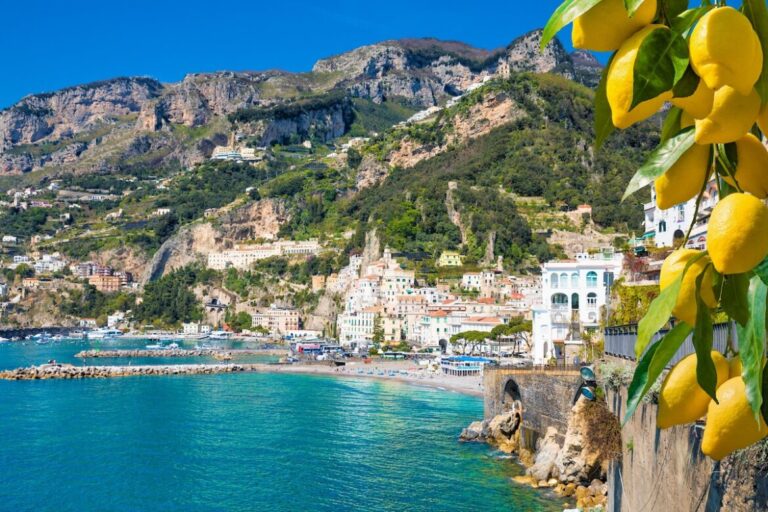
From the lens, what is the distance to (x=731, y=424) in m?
0.88

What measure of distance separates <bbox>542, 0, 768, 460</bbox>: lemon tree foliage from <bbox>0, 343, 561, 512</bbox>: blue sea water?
72.3ft

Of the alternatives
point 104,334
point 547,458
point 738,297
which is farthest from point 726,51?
point 104,334

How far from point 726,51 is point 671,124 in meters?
0.18

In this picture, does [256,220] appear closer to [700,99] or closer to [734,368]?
[734,368]

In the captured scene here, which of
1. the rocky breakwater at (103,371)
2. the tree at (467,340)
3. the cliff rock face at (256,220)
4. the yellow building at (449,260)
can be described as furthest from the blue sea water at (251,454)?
the cliff rock face at (256,220)

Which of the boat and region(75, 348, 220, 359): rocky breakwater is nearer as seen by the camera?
region(75, 348, 220, 359): rocky breakwater

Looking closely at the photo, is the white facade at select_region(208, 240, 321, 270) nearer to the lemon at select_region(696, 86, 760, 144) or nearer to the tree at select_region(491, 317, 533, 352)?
the tree at select_region(491, 317, 533, 352)

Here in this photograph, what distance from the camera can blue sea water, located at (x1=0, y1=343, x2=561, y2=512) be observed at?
77.9 ft

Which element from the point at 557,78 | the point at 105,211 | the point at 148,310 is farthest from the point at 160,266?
the point at 557,78

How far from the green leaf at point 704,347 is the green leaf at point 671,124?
0.21m

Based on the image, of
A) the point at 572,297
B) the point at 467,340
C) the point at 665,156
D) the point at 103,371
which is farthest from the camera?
the point at 467,340

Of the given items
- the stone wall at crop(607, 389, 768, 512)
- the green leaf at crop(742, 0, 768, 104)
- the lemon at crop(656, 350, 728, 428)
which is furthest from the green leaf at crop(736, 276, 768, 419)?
the stone wall at crop(607, 389, 768, 512)

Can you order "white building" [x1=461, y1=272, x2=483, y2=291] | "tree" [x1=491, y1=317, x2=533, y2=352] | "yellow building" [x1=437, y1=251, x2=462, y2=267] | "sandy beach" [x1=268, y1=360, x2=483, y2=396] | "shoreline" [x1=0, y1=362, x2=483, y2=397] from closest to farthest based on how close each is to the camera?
"sandy beach" [x1=268, y1=360, x2=483, y2=396] < "tree" [x1=491, y1=317, x2=533, y2=352] < "shoreline" [x1=0, y1=362, x2=483, y2=397] < "white building" [x1=461, y1=272, x2=483, y2=291] < "yellow building" [x1=437, y1=251, x2=462, y2=267]

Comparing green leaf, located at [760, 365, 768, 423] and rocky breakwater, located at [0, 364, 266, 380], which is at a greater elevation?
green leaf, located at [760, 365, 768, 423]
